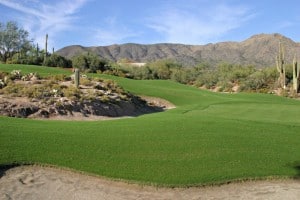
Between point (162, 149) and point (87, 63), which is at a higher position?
point (87, 63)

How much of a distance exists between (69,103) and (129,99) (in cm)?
653

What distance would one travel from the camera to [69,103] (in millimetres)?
23234

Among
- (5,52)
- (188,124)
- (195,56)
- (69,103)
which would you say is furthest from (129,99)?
(195,56)

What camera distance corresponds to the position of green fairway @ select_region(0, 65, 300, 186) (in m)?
11.7

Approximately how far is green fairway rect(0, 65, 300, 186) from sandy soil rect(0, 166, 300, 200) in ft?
1.00

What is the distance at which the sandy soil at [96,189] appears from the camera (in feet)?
33.6

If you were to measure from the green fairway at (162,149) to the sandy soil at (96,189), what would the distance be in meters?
0.31

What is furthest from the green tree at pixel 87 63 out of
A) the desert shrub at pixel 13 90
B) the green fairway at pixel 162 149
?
the green fairway at pixel 162 149

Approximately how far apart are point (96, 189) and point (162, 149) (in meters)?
3.34

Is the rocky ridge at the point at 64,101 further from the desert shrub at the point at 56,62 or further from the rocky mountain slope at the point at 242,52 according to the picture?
the rocky mountain slope at the point at 242,52

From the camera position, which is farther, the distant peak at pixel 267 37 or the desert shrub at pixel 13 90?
the distant peak at pixel 267 37

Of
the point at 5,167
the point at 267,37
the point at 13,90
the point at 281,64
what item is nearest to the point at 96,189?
the point at 5,167

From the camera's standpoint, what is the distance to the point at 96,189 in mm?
10641

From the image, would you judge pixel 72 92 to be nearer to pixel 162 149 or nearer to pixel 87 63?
pixel 162 149
